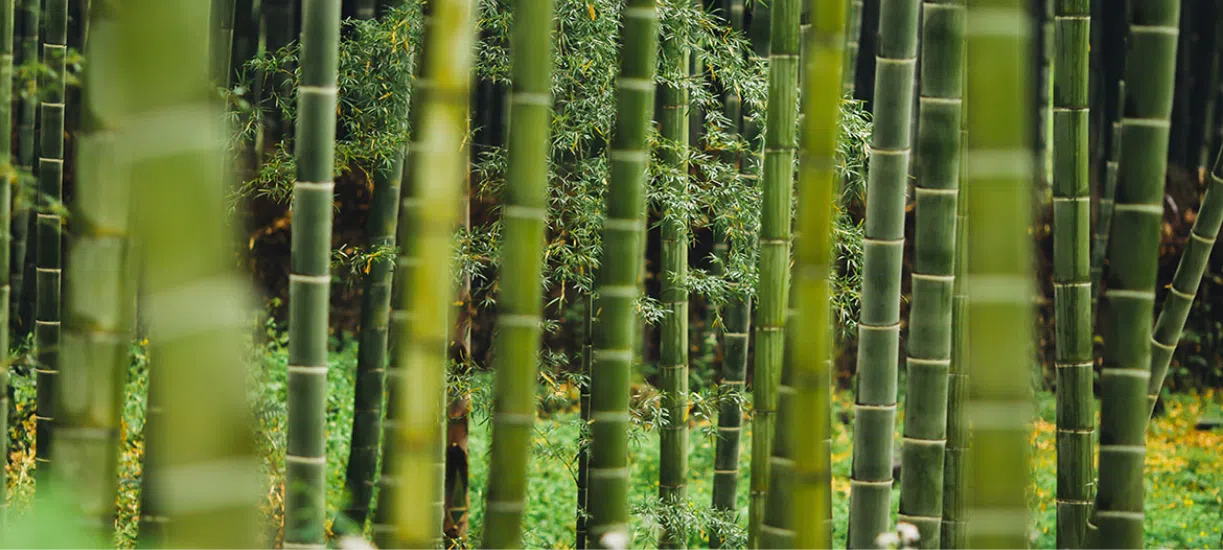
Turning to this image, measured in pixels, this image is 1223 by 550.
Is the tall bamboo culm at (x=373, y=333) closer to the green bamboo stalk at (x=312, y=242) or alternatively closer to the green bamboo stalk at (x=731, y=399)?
the green bamboo stalk at (x=731, y=399)

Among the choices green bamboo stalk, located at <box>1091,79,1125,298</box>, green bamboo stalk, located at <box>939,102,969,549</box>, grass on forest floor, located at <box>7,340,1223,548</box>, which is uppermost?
green bamboo stalk, located at <box>1091,79,1125,298</box>

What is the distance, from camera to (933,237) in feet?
8.31

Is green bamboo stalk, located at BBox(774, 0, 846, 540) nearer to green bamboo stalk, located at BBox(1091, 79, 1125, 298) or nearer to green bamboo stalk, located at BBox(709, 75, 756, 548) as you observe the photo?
green bamboo stalk, located at BBox(709, 75, 756, 548)

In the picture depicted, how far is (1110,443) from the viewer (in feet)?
6.35

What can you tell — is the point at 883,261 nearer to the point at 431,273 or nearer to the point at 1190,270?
the point at 1190,270

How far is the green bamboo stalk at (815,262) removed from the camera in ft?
4.72

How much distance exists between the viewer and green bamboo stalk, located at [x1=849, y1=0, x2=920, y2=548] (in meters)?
2.63

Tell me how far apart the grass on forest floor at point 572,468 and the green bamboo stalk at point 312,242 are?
159cm

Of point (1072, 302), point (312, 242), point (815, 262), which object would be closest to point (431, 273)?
point (815, 262)

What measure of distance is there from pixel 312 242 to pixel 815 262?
120 cm

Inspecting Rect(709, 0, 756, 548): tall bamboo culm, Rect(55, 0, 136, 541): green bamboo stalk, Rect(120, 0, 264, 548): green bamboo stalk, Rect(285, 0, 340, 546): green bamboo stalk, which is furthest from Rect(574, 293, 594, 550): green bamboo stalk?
Rect(120, 0, 264, 548): green bamboo stalk

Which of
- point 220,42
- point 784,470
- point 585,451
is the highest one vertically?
point 220,42

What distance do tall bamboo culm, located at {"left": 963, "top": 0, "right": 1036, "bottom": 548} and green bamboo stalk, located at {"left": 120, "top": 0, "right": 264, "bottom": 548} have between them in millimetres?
794

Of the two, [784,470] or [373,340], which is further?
[373,340]
